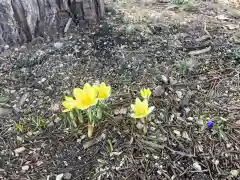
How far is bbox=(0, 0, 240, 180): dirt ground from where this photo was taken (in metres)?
1.91

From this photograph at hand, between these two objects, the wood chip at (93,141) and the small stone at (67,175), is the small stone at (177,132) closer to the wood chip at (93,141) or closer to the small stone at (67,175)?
the wood chip at (93,141)

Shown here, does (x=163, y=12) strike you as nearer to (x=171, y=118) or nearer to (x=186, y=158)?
(x=171, y=118)

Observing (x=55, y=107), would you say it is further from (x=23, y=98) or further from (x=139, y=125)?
(x=139, y=125)

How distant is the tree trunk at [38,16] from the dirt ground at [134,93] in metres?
0.09

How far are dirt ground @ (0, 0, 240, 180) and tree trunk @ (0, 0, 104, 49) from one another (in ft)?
0.30

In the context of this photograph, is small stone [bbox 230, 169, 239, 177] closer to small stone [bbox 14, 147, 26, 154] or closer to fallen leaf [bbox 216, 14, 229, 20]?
small stone [bbox 14, 147, 26, 154]

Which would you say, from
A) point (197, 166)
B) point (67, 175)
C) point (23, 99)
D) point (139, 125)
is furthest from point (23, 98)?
point (197, 166)

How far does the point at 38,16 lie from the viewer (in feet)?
8.83

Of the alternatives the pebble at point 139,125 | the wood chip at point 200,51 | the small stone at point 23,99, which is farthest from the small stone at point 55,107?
the wood chip at point 200,51

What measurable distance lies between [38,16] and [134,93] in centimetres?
104

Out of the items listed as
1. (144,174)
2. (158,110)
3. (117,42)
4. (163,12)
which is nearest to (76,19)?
(117,42)

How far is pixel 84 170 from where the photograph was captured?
1.88 meters

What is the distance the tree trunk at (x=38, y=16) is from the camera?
259cm

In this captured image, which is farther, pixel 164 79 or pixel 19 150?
pixel 164 79
